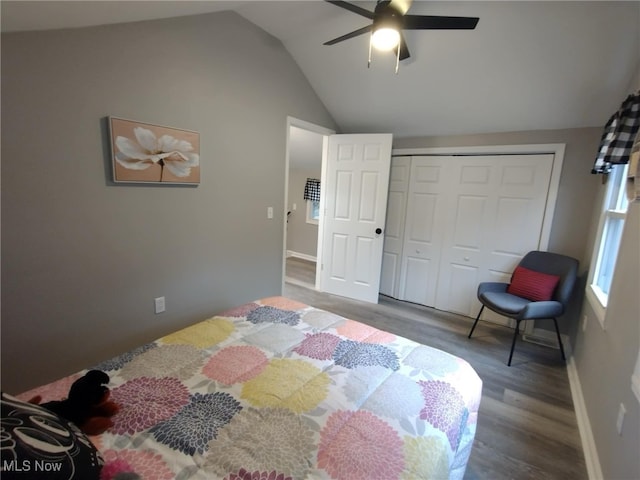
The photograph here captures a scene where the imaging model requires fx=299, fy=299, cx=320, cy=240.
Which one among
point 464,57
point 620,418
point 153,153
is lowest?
point 620,418

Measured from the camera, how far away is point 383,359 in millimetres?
1422

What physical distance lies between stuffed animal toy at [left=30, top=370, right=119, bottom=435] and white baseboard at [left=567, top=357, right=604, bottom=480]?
2159 millimetres

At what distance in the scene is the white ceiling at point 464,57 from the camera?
6.07 ft

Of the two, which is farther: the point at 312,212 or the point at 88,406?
the point at 312,212

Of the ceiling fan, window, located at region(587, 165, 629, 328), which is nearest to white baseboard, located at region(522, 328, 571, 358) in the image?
window, located at region(587, 165, 629, 328)

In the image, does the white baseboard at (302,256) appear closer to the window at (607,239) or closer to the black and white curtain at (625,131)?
the window at (607,239)

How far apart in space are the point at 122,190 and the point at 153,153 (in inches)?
12.7

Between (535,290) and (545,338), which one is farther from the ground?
(535,290)

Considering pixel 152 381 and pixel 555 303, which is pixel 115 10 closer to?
pixel 152 381

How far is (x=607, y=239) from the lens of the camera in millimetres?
2301

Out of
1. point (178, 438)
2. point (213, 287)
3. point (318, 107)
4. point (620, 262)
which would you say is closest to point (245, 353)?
point (178, 438)

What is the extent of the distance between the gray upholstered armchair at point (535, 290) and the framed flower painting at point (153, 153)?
2.78 metres
